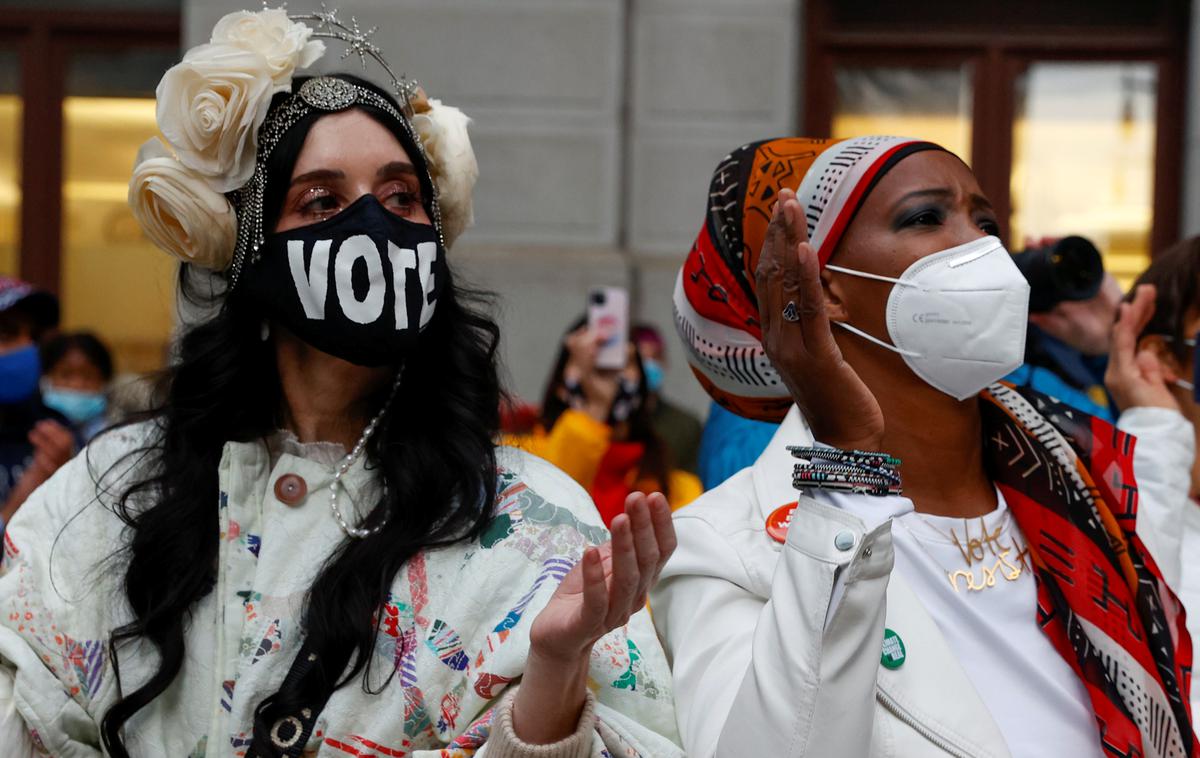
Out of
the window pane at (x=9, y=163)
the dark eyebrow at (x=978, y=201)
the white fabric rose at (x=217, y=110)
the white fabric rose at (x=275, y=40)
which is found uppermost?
the window pane at (x=9, y=163)

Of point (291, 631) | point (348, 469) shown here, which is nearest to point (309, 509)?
point (348, 469)

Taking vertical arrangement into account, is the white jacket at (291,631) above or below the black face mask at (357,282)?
below

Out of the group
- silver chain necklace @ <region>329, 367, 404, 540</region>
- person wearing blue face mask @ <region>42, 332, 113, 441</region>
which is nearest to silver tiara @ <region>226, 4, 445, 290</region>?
silver chain necklace @ <region>329, 367, 404, 540</region>

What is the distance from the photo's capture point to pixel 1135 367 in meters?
3.51

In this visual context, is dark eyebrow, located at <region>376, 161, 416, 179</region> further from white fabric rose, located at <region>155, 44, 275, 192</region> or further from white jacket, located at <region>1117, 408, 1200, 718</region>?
white jacket, located at <region>1117, 408, 1200, 718</region>

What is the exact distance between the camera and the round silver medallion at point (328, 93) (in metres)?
2.75

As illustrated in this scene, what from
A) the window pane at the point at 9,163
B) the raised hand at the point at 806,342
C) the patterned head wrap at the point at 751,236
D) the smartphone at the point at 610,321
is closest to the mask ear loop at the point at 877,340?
the patterned head wrap at the point at 751,236

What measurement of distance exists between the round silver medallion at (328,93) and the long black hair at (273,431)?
1.3 inches

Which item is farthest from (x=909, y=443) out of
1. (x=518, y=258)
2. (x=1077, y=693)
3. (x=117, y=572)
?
(x=518, y=258)

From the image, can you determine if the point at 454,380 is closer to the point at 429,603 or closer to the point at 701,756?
the point at 429,603

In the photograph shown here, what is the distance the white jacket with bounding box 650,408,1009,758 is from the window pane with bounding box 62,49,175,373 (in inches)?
264

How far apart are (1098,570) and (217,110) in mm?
1728

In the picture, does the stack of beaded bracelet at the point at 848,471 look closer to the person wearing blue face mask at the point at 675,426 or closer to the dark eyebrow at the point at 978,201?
the dark eyebrow at the point at 978,201

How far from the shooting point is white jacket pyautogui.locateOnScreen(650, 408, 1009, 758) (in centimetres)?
205
